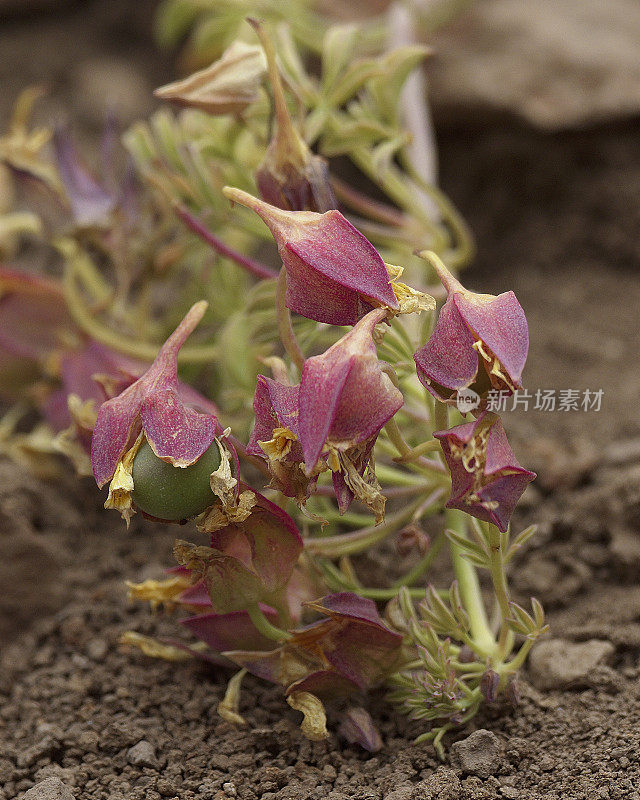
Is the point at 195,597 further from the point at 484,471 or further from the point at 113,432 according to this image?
the point at 484,471

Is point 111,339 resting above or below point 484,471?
below

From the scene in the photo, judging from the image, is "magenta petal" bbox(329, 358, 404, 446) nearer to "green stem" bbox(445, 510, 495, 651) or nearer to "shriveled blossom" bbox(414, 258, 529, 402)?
"shriveled blossom" bbox(414, 258, 529, 402)

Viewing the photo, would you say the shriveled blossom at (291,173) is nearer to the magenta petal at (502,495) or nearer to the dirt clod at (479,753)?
the magenta petal at (502,495)

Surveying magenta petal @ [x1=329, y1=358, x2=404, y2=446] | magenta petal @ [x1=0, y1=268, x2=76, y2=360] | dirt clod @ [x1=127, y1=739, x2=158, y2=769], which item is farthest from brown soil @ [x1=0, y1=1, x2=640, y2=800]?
magenta petal @ [x1=329, y1=358, x2=404, y2=446]

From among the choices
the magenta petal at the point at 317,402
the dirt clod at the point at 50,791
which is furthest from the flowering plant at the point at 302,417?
the dirt clod at the point at 50,791

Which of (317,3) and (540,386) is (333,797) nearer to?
(540,386)

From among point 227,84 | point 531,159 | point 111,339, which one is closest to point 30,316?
point 111,339
